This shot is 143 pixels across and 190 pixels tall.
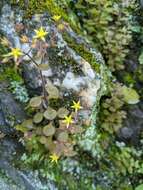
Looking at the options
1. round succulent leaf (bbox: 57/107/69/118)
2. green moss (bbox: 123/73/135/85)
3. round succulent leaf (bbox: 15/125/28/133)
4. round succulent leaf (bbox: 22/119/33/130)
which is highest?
round succulent leaf (bbox: 57/107/69/118)

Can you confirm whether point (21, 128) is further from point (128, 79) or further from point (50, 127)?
point (128, 79)

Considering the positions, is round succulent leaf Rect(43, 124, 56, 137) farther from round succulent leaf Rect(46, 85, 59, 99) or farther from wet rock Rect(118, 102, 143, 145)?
wet rock Rect(118, 102, 143, 145)

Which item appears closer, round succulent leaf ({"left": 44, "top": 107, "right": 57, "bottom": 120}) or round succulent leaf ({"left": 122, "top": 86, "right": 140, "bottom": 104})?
round succulent leaf ({"left": 44, "top": 107, "right": 57, "bottom": 120})

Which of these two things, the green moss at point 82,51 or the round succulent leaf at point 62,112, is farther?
the green moss at point 82,51

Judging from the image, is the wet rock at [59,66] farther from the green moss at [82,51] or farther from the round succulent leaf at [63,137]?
the round succulent leaf at [63,137]

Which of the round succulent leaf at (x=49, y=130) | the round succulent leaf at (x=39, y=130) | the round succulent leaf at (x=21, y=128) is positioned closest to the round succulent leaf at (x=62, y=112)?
the round succulent leaf at (x=49, y=130)

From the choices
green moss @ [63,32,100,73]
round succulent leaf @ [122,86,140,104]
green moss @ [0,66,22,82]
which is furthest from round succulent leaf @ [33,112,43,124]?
round succulent leaf @ [122,86,140,104]
